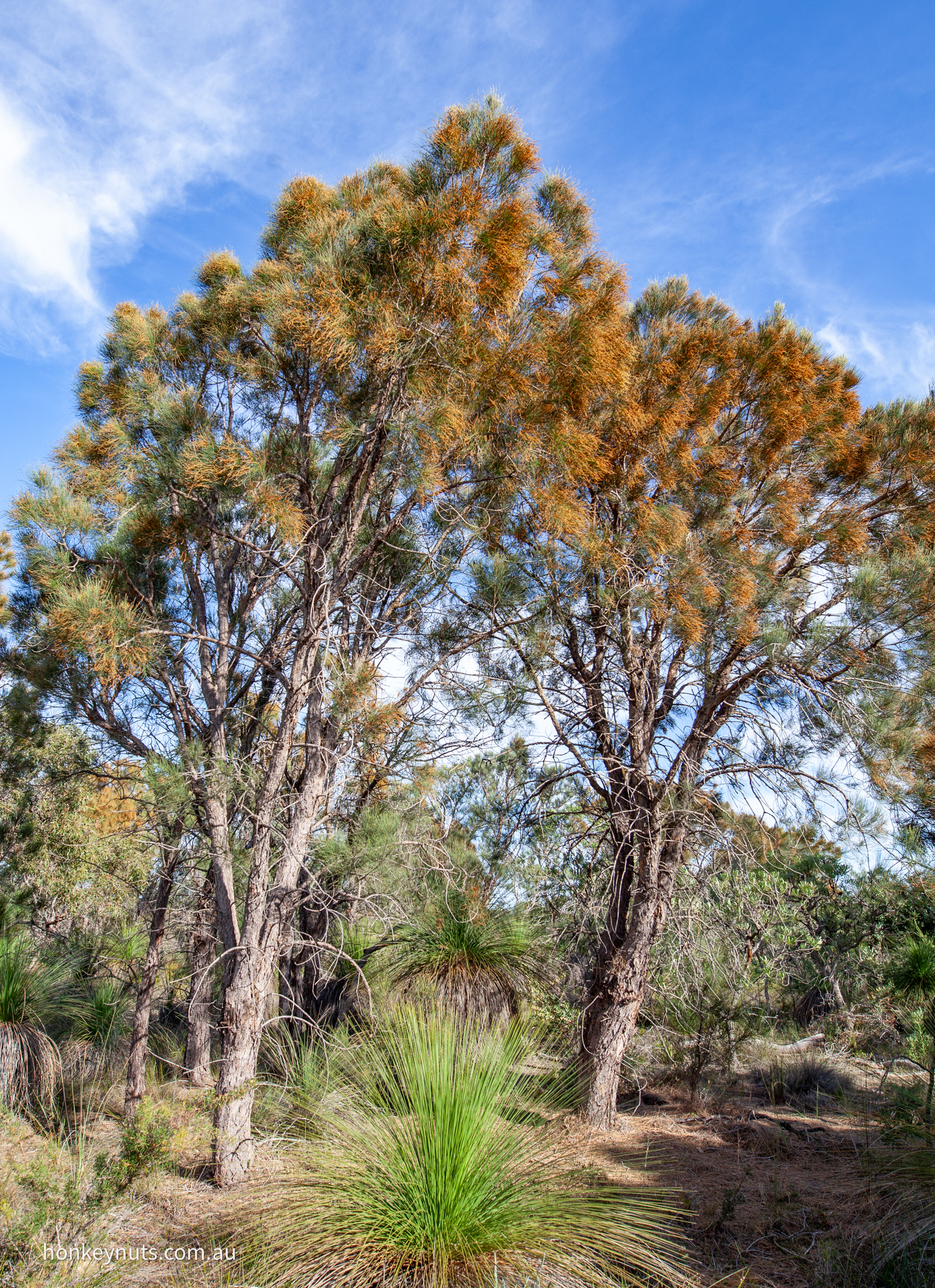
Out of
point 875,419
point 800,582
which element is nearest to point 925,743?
point 800,582

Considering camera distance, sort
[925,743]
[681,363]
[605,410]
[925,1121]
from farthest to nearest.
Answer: [681,363] < [605,410] < [925,743] < [925,1121]

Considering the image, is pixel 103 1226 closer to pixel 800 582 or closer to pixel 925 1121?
pixel 925 1121

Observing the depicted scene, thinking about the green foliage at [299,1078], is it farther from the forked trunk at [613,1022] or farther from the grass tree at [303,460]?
the forked trunk at [613,1022]

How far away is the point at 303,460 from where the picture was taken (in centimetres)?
545

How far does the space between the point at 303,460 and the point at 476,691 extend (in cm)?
220

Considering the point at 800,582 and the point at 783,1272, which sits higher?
the point at 800,582

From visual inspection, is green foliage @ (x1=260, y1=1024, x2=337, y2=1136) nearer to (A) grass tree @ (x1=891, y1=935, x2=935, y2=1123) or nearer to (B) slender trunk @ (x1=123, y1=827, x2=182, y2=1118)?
(B) slender trunk @ (x1=123, y1=827, x2=182, y2=1118)

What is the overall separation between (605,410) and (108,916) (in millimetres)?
10970

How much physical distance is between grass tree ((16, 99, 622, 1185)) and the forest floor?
0.54m

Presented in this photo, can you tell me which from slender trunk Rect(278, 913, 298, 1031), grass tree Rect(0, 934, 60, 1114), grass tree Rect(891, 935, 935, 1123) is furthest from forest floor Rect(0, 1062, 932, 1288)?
slender trunk Rect(278, 913, 298, 1031)

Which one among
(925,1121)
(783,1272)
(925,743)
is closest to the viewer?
(783,1272)

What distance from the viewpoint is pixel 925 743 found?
516 cm

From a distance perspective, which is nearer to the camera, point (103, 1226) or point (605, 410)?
point (103, 1226)

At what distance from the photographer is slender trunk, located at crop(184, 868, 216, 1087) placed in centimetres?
641
